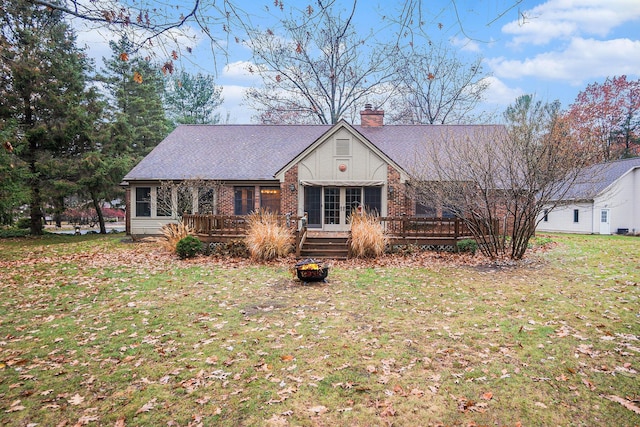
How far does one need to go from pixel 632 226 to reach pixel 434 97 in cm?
1629

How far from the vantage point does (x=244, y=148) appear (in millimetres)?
19828

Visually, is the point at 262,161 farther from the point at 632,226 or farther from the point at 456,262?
the point at 632,226

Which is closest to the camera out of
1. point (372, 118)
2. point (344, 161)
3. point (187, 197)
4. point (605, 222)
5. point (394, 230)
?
point (394, 230)

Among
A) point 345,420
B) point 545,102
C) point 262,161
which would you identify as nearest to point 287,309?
point 345,420

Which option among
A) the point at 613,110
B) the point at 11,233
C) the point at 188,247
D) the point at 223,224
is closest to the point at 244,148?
the point at 223,224

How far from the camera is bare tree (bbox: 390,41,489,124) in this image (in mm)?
26438

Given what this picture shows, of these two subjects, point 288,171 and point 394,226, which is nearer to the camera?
point 394,226

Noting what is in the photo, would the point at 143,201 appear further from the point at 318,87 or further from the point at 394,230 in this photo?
the point at 318,87

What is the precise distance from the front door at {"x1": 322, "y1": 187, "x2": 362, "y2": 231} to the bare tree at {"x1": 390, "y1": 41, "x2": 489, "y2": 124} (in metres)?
13.4

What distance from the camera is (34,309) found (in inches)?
256

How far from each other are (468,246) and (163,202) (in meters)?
14.4

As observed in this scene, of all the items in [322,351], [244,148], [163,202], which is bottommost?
[322,351]

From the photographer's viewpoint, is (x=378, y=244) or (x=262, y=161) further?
(x=262, y=161)

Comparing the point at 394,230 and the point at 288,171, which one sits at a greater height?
the point at 288,171
